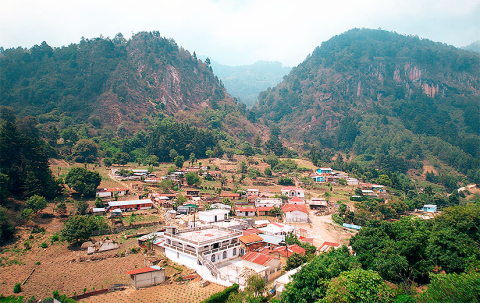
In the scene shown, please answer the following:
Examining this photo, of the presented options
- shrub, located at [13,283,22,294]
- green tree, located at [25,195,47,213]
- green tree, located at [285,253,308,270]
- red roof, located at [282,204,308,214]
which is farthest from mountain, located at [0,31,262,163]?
green tree, located at [285,253,308,270]

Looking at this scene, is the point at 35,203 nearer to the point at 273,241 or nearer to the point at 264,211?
the point at 273,241

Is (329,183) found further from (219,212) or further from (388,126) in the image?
(388,126)

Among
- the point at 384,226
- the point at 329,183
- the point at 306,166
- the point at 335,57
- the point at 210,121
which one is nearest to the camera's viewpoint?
the point at 384,226

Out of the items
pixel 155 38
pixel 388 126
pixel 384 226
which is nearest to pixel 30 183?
pixel 384 226

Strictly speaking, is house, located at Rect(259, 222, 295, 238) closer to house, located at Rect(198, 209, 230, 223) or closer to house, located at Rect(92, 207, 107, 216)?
house, located at Rect(198, 209, 230, 223)

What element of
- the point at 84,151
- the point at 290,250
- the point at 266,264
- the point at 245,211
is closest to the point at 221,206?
the point at 245,211

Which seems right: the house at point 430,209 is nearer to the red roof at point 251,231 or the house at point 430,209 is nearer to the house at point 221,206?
the red roof at point 251,231
